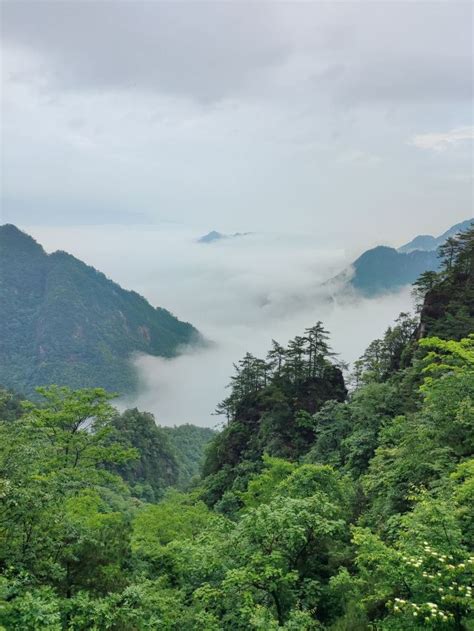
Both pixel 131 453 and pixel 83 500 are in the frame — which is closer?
pixel 83 500

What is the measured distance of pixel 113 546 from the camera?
1191cm

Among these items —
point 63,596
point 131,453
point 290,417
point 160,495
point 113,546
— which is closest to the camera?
point 63,596

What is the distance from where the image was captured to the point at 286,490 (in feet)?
51.4

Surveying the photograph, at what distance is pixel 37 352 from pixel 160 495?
129109mm

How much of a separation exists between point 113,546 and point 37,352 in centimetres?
19414

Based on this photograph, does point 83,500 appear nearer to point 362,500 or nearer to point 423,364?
point 362,500

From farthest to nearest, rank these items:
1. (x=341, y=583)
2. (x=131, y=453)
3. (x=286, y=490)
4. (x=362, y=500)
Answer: (x=131, y=453)
(x=362, y=500)
(x=286, y=490)
(x=341, y=583)

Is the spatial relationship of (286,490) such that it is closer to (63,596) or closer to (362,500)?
(362,500)

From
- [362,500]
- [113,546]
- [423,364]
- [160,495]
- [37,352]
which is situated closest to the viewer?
[113,546]

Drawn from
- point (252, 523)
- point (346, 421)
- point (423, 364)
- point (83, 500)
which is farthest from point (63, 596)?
point (346, 421)

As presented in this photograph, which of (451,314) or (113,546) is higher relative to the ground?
(451,314)

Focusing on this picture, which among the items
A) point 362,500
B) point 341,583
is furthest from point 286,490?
point 341,583

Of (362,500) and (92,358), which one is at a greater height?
(92,358)

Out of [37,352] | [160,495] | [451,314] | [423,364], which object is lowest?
→ [160,495]
